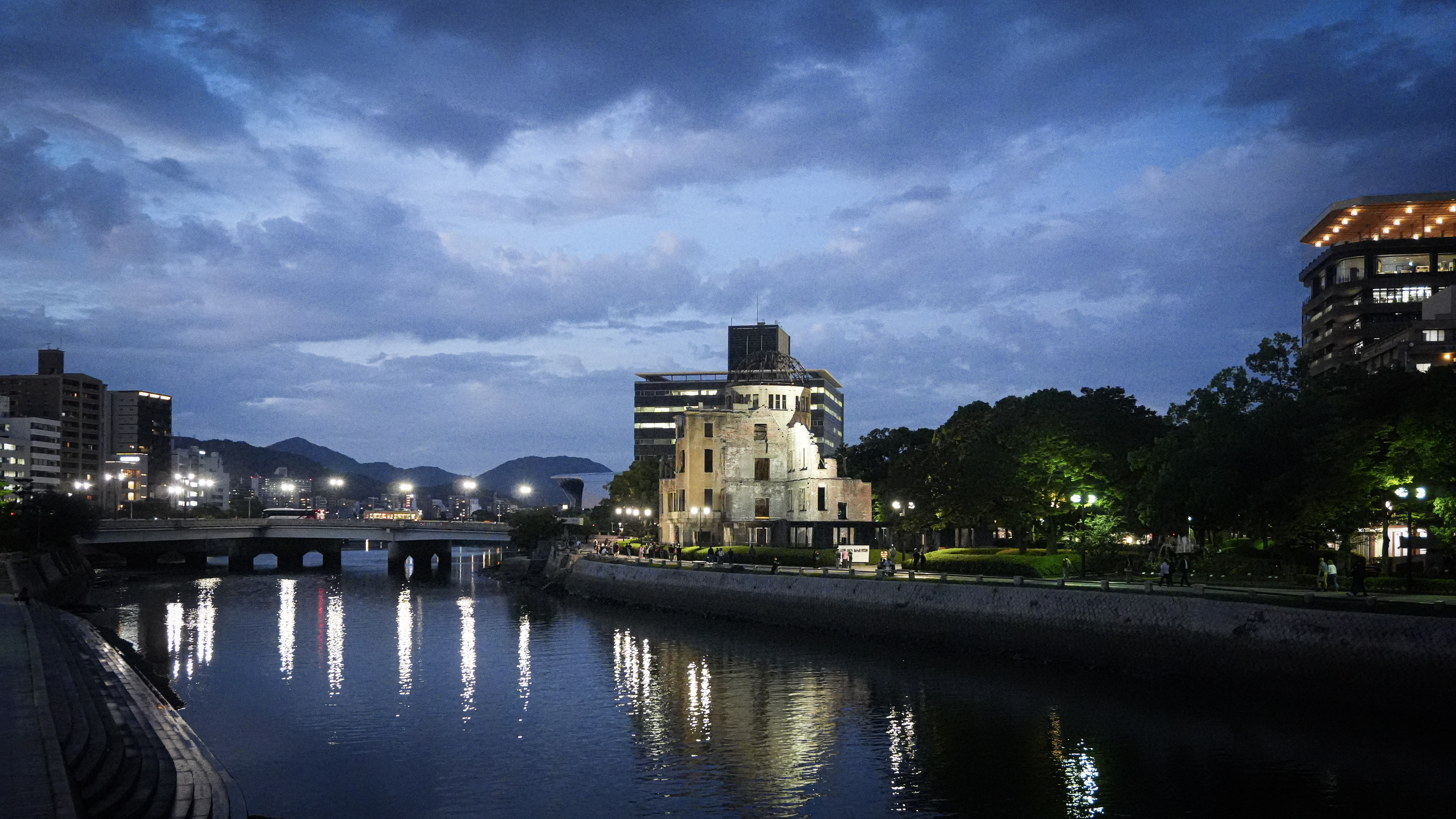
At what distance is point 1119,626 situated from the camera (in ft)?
157

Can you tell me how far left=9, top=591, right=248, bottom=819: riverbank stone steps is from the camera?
2258cm

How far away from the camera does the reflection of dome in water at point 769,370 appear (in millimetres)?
112312

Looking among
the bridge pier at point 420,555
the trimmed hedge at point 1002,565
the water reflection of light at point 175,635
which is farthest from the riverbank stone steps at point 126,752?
the bridge pier at point 420,555

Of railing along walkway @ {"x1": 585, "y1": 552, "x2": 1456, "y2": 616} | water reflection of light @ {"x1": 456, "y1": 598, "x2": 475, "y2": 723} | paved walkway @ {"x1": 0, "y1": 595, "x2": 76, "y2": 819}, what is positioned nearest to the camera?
paved walkway @ {"x1": 0, "y1": 595, "x2": 76, "y2": 819}

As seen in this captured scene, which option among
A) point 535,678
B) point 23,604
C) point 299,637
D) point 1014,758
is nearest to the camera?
point 1014,758

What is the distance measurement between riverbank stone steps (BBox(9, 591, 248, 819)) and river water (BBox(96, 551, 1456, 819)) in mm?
1906

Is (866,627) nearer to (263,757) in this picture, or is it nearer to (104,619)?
(263,757)

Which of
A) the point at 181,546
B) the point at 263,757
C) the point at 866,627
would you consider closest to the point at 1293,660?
the point at 866,627

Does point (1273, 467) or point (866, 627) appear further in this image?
point (866, 627)

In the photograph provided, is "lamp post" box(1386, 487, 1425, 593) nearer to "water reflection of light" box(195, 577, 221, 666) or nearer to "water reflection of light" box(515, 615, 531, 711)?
"water reflection of light" box(515, 615, 531, 711)

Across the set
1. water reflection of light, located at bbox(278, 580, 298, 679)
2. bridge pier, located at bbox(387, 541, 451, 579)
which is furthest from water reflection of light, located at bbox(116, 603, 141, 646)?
bridge pier, located at bbox(387, 541, 451, 579)

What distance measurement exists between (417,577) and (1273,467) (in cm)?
10370

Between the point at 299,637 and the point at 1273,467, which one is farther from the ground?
the point at 1273,467

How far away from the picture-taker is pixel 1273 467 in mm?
53375
